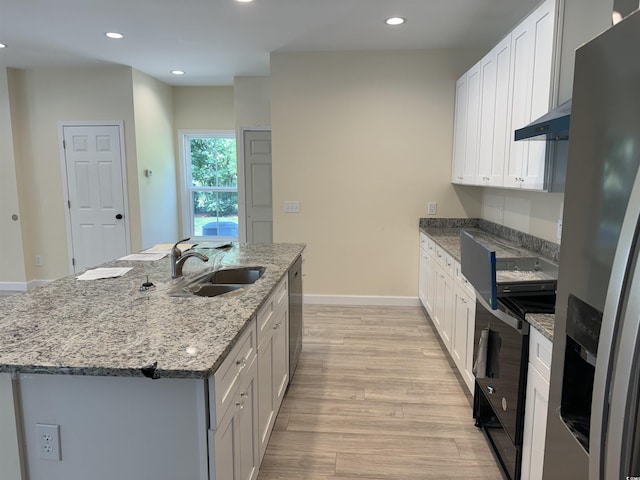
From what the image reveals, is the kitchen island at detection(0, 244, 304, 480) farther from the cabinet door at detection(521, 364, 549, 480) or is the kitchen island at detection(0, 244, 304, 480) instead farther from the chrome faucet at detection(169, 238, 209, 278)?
the cabinet door at detection(521, 364, 549, 480)

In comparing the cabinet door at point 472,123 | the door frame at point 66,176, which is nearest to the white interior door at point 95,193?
the door frame at point 66,176

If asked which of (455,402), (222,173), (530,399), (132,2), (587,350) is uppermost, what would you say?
(132,2)

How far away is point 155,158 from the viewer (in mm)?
5742

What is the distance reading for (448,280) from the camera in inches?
128

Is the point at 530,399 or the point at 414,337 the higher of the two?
the point at 530,399

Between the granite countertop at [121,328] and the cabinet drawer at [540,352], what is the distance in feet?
3.76

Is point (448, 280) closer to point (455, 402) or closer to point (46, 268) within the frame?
point (455, 402)

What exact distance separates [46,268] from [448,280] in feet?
17.1

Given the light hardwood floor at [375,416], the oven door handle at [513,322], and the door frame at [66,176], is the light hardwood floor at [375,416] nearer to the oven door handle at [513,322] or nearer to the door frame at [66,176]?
the oven door handle at [513,322]

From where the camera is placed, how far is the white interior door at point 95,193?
5262 mm

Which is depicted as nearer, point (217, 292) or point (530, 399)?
point (530, 399)

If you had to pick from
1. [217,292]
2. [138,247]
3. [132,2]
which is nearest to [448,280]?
[217,292]

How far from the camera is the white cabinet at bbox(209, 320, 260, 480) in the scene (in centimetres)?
127

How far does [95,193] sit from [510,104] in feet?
16.2
